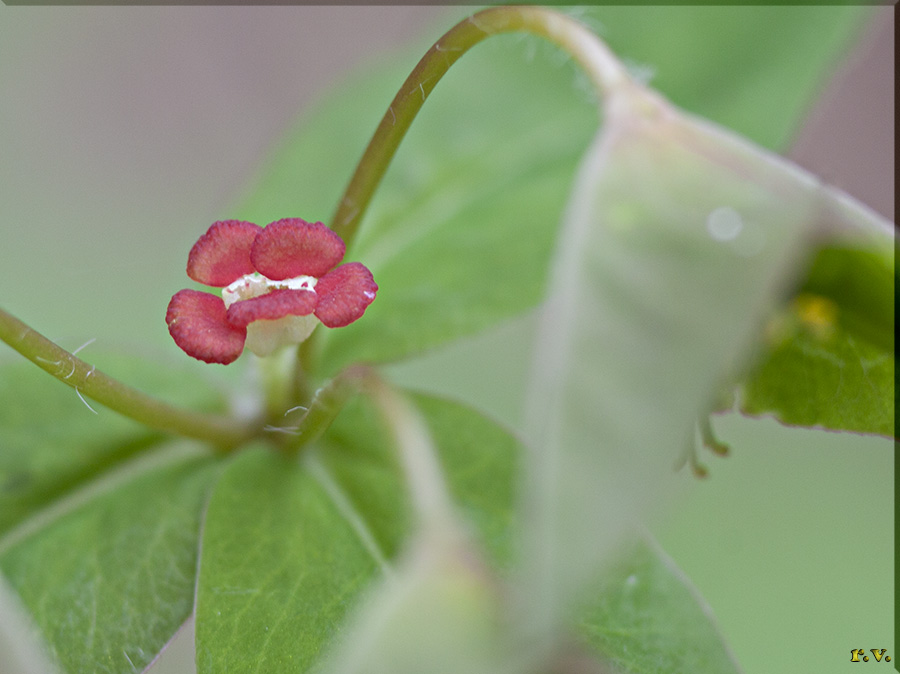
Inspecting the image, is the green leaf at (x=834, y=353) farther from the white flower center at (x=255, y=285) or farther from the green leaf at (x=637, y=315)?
the white flower center at (x=255, y=285)

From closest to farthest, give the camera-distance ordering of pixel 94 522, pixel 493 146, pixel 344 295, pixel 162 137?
pixel 344 295, pixel 94 522, pixel 493 146, pixel 162 137

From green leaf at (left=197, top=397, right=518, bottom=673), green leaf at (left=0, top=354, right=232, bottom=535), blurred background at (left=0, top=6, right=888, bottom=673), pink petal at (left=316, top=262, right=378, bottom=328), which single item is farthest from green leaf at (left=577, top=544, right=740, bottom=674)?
blurred background at (left=0, top=6, right=888, bottom=673)

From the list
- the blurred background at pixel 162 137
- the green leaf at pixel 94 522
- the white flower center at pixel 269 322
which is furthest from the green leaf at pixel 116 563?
the blurred background at pixel 162 137

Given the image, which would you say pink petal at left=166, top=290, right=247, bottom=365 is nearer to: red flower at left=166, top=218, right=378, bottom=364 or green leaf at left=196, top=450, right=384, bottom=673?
red flower at left=166, top=218, right=378, bottom=364

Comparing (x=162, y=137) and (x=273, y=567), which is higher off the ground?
(x=162, y=137)

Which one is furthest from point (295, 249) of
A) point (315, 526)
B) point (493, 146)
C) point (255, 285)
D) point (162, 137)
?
point (162, 137)

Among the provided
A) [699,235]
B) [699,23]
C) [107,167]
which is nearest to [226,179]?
[107,167]

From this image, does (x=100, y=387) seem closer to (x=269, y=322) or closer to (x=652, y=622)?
(x=269, y=322)

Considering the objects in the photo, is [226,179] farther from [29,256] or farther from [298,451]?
[298,451]
